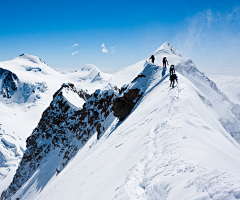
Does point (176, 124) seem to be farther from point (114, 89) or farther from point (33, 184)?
point (33, 184)

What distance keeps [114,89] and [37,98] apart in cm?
14743

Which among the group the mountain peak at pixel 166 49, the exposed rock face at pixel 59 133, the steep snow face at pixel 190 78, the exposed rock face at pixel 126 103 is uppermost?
the mountain peak at pixel 166 49

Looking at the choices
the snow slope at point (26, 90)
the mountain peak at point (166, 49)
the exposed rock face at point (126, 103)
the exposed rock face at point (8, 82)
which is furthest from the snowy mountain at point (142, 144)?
the exposed rock face at point (8, 82)

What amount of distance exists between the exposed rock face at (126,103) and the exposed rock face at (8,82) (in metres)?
193

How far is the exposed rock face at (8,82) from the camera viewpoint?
17162 centimetres

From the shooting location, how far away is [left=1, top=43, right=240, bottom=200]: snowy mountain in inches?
161

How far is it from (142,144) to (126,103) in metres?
15.0

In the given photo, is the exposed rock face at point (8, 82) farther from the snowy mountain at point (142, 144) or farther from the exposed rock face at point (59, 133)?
the snowy mountain at point (142, 144)

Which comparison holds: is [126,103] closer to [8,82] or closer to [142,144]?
[142,144]

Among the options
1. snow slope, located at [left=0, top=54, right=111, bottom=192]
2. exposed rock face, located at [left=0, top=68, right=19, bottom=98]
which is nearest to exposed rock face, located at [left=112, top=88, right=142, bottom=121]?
snow slope, located at [left=0, top=54, right=111, bottom=192]

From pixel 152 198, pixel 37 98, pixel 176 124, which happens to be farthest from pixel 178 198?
pixel 37 98

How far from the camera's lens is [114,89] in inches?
1437

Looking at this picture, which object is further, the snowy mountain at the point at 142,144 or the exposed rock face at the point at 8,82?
the exposed rock face at the point at 8,82

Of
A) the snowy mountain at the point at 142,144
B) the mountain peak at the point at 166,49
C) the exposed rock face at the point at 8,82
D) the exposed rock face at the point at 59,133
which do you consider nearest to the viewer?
the snowy mountain at the point at 142,144
